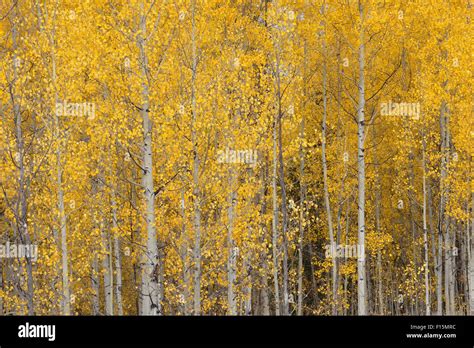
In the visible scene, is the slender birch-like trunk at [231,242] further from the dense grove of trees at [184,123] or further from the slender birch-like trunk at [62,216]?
the slender birch-like trunk at [62,216]

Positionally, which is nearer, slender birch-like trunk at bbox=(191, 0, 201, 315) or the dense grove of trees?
the dense grove of trees

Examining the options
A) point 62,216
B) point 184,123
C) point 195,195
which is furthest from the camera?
point 195,195

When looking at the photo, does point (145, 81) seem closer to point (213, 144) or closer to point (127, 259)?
point (213, 144)

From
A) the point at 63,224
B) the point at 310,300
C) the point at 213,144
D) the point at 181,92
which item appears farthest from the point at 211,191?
the point at 310,300

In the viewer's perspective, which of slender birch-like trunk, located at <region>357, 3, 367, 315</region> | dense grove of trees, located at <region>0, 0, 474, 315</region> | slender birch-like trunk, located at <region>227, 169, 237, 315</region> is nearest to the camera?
dense grove of trees, located at <region>0, 0, 474, 315</region>

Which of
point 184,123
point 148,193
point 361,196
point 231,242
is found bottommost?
point 231,242

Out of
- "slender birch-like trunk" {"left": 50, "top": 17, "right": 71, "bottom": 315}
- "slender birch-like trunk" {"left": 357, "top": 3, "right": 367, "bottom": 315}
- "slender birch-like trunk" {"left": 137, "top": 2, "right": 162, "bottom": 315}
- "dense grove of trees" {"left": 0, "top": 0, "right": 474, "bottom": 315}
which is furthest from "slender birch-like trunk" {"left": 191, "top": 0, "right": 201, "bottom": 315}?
"slender birch-like trunk" {"left": 357, "top": 3, "right": 367, "bottom": 315}

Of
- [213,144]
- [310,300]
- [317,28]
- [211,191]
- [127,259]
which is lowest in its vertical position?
[310,300]

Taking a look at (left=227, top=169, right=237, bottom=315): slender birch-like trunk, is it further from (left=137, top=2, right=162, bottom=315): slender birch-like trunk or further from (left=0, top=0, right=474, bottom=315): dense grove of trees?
(left=137, top=2, right=162, bottom=315): slender birch-like trunk

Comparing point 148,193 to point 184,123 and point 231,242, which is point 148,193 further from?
point 231,242

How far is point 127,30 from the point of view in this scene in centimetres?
1363

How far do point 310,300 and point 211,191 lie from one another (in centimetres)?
1483

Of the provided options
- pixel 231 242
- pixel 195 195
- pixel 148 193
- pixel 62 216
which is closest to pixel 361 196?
pixel 231 242
